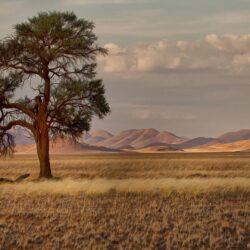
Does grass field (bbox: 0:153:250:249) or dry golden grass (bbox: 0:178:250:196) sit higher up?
dry golden grass (bbox: 0:178:250:196)

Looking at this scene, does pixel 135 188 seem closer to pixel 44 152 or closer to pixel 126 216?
pixel 126 216

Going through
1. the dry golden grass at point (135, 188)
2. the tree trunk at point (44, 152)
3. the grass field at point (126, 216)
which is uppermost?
the tree trunk at point (44, 152)

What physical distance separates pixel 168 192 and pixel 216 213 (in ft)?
23.9

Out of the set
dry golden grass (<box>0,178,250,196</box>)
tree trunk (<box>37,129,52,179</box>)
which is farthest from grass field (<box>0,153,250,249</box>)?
tree trunk (<box>37,129,52,179</box>)

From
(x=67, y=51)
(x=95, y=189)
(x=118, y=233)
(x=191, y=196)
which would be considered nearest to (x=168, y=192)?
(x=191, y=196)

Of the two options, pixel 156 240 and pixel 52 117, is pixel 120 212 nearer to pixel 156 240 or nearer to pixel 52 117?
pixel 156 240

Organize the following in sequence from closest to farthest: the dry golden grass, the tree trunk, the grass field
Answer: the grass field < the dry golden grass < the tree trunk

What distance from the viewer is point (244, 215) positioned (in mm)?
19672

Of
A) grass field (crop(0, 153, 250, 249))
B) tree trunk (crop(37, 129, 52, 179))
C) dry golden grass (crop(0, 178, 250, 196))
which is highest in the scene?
tree trunk (crop(37, 129, 52, 179))

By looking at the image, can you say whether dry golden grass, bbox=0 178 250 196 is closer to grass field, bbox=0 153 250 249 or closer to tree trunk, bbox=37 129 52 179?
grass field, bbox=0 153 250 249

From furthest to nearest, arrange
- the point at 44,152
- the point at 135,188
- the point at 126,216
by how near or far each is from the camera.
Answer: the point at 44,152 → the point at 135,188 → the point at 126,216

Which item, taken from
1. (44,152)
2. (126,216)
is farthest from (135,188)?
(44,152)

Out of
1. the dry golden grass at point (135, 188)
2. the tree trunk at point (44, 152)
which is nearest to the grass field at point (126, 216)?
the dry golden grass at point (135, 188)

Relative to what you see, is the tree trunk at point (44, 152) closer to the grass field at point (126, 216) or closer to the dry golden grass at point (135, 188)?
the dry golden grass at point (135, 188)
